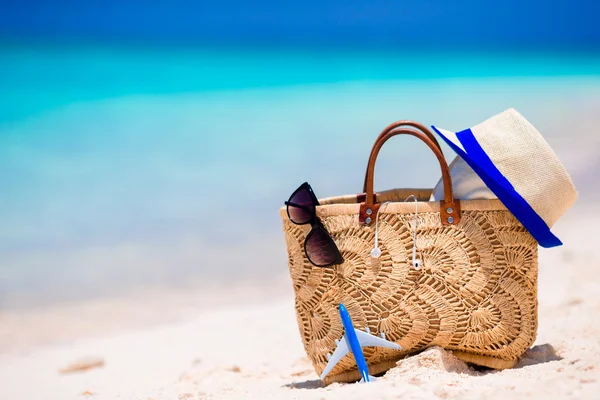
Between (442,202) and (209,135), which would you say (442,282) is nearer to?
(442,202)

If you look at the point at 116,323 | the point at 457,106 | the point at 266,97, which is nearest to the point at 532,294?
the point at 116,323

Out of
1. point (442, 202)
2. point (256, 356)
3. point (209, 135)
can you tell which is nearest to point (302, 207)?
point (442, 202)

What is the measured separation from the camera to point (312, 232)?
2.64m

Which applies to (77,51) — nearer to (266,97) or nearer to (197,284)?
(266,97)

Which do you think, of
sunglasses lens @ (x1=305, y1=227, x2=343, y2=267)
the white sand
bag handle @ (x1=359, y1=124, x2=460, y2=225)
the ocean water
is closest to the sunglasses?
sunglasses lens @ (x1=305, y1=227, x2=343, y2=267)

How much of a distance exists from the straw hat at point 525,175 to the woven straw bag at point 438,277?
6cm

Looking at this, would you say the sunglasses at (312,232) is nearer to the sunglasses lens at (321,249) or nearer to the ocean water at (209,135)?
the sunglasses lens at (321,249)

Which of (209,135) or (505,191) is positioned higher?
(209,135)

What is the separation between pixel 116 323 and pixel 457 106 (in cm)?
505

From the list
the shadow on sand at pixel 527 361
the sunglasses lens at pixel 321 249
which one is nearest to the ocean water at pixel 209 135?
the shadow on sand at pixel 527 361

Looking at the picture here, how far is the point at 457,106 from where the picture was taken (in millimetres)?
8297

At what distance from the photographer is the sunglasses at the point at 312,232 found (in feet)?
8.68

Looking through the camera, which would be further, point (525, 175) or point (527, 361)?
point (527, 361)

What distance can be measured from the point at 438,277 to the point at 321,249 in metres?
0.48
